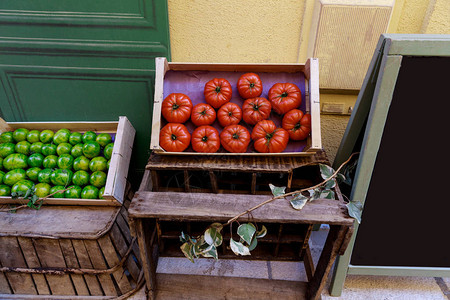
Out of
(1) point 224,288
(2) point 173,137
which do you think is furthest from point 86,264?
(2) point 173,137

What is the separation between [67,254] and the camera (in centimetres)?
192

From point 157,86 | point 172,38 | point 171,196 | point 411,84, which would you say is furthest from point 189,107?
point 411,84

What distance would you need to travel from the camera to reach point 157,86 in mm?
1892

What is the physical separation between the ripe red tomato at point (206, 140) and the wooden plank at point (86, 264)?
1.01m

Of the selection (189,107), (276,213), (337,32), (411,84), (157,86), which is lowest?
(276,213)

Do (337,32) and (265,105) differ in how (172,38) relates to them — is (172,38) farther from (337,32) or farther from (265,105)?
(337,32)

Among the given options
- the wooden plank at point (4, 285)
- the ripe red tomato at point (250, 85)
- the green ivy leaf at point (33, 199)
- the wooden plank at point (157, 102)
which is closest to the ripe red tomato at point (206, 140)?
the wooden plank at point (157, 102)

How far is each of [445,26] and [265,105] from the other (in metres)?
1.50

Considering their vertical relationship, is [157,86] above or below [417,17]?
below

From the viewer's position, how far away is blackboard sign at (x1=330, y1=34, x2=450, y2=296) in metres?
1.35

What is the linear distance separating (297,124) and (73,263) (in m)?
1.82

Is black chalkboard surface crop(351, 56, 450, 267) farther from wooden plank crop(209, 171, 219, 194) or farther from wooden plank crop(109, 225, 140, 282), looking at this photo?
wooden plank crop(109, 225, 140, 282)

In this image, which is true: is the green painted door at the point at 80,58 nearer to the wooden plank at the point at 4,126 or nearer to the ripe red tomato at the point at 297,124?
the wooden plank at the point at 4,126

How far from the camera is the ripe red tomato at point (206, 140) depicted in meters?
1.82
